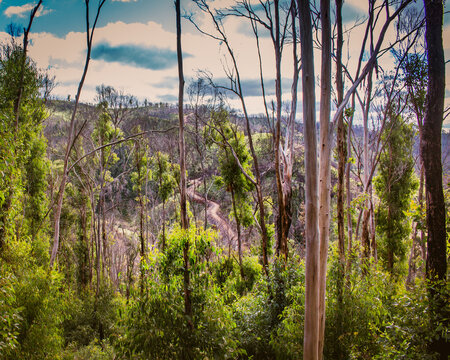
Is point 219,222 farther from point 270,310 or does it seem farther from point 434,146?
point 434,146

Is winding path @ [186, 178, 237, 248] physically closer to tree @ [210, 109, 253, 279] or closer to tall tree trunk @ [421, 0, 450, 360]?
tree @ [210, 109, 253, 279]

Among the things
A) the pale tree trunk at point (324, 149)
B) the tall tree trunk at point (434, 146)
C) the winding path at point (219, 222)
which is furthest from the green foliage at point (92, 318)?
the tall tree trunk at point (434, 146)

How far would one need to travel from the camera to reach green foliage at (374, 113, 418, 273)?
1267 cm

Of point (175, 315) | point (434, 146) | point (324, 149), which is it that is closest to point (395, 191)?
point (434, 146)

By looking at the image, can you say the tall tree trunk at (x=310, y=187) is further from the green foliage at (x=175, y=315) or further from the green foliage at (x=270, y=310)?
the green foliage at (x=270, y=310)

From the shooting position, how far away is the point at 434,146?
402 centimetres

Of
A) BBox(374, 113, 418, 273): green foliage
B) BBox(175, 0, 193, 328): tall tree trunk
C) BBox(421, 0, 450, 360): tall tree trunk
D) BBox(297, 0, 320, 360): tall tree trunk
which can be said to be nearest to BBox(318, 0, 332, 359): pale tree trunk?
BBox(297, 0, 320, 360): tall tree trunk

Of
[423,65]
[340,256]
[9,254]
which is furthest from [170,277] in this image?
[423,65]

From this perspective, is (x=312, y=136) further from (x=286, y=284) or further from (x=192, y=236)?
(x=286, y=284)

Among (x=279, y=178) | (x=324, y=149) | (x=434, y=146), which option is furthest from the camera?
(x=279, y=178)

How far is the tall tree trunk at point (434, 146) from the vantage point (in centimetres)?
386

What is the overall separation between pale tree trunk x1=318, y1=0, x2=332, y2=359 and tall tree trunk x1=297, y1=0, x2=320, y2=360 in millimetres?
454

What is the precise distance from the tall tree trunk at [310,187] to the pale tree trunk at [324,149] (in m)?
0.45

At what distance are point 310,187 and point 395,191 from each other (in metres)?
12.7
